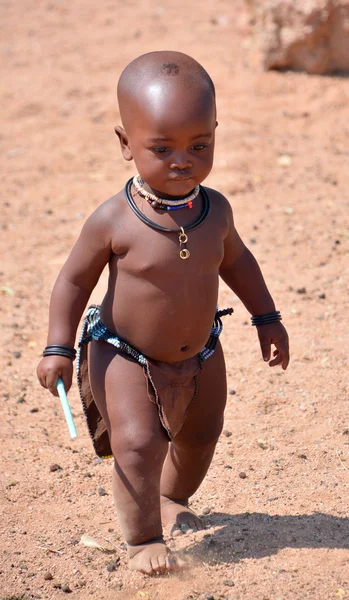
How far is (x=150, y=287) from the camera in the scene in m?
2.91

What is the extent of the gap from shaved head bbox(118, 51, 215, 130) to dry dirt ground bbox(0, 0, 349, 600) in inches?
65.1

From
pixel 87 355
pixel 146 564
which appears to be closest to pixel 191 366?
pixel 87 355

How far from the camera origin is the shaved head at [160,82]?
2.75 metres

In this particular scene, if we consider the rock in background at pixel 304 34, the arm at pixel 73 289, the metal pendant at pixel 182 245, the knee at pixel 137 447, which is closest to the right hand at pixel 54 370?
the arm at pixel 73 289

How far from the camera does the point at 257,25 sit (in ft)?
29.9

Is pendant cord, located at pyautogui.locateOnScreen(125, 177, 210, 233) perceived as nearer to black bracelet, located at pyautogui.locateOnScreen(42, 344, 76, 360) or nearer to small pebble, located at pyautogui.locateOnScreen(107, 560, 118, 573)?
black bracelet, located at pyautogui.locateOnScreen(42, 344, 76, 360)

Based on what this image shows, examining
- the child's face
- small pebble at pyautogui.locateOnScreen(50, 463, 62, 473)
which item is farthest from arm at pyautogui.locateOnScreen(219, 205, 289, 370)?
→ small pebble at pyautogui.locateOnScreen(50, 463, 62, 473)

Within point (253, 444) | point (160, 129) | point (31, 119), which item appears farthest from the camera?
point (31, 119)

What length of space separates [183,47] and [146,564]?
7.64 meters

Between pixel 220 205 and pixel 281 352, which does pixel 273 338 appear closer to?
pixel 281 352

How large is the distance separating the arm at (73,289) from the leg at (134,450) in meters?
0.15

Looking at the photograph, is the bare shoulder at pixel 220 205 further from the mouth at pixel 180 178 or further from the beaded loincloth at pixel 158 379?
the beaded loincloth at pixel 158 379

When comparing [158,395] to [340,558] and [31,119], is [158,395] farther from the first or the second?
[31,119]

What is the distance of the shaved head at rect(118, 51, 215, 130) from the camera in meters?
2.75
